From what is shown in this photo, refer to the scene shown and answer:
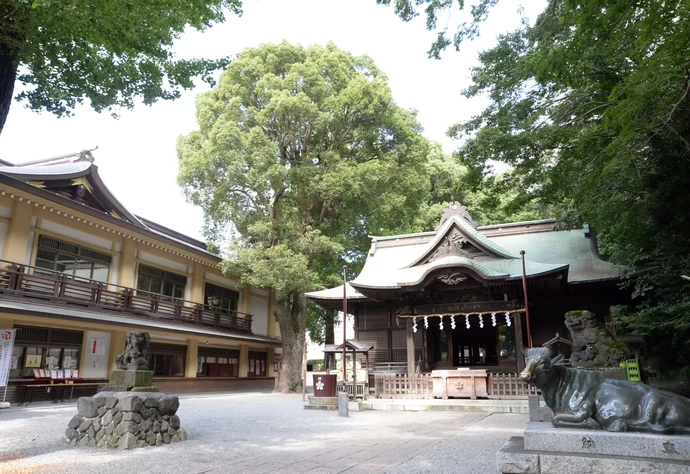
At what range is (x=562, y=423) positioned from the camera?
3.72 meters

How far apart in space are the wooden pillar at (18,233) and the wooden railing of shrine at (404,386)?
11578 millimetres

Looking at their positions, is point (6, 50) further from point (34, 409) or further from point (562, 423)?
point (34, 409)

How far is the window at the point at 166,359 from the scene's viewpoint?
18953mm

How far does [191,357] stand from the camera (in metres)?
20.8

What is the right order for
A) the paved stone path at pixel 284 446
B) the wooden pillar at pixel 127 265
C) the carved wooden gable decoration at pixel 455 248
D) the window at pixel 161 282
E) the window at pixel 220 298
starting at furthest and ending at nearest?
the window at pixel 220 298 → the window at pixel 161 282 → the wooden pillar at pixel 127 265 → the carved wooden gable decoration at pixel 455 248 → the paved stone path at pixel 284 446

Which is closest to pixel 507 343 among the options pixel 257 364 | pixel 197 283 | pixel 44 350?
pixel 197 283

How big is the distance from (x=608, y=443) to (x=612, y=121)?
6267 millimetres

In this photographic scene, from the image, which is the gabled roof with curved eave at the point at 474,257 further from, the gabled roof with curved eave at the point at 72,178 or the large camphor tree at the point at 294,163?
the gabled roof with curved eave at the point at 72,178

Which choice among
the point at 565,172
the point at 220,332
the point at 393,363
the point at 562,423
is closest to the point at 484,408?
the point at 393,363

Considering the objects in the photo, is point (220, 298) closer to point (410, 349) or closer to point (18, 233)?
point (18, 233)

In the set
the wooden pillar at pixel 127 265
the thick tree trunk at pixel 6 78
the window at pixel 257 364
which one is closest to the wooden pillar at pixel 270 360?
the window at pixel 257 364

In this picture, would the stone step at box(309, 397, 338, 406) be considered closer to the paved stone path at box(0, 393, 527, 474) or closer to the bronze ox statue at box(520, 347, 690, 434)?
the paved stone path at box(0, 393, 527, 474)

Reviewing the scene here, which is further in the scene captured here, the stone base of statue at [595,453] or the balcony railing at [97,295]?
the balcony railing at [97,295]

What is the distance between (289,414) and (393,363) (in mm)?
5740
